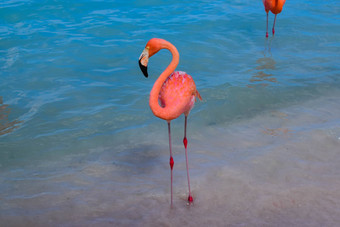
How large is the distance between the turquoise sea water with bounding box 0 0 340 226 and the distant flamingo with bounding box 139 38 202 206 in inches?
31.0

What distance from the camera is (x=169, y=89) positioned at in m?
3.62

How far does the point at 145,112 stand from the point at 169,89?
219 centimetres

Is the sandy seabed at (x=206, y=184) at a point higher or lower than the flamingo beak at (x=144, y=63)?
lower

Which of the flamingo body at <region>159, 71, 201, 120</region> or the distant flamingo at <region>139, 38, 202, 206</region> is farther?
the flamingo body at <region>159, 71, 201, 120</region>

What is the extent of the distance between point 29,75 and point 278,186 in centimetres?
512

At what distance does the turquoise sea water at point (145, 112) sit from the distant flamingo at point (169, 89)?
0.79 m

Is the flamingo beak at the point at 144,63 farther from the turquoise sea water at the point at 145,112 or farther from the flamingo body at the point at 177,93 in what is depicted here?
the turquoise sea water at the point at 145,112

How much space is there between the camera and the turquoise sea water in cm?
372

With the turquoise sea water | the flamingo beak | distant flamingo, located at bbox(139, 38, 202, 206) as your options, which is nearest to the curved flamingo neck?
distant flamingo, located at bbox(139, 38, 202, 206)

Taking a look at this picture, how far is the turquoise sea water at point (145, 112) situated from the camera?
3721mm

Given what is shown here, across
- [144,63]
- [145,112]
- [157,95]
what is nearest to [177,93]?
[157,95]

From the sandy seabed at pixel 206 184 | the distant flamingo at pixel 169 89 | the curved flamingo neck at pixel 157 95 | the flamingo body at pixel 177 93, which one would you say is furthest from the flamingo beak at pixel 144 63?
the sandy seabed at pixel 206 184

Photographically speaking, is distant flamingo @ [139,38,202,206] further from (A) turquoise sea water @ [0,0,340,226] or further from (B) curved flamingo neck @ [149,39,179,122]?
(A) turquoise sea water @ [0,0,340,226]

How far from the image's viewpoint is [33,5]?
1086 cm
